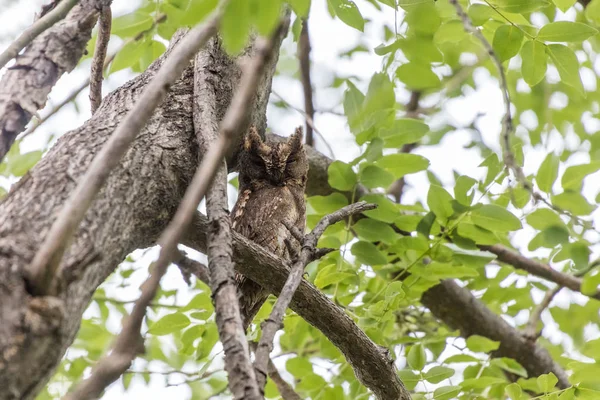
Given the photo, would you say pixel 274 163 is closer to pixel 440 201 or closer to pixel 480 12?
pixel 440 201

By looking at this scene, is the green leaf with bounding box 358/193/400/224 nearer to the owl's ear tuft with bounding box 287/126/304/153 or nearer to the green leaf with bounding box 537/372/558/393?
the owl's ear tuft with bounding box 287/126/304/153

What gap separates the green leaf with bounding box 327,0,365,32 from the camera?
2.19 meters

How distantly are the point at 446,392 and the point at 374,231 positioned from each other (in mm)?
726

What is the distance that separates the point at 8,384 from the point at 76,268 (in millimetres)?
241

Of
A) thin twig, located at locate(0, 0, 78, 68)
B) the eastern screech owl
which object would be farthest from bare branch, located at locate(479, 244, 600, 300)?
thin twig, located at locate(0, 0, 78, 68)

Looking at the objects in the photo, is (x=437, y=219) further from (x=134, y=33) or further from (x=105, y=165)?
(x=105, y=165)

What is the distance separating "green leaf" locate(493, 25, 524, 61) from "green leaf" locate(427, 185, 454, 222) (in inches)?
23.9

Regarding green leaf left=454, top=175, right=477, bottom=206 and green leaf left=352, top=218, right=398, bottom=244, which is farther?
green leaf left=352, top=218, right=398, bottom=244

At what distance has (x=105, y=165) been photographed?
1095 mm

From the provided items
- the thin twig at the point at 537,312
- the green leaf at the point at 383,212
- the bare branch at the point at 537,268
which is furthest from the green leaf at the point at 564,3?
the thin twig at the point at 537,312

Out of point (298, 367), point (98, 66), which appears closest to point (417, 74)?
point (98, 66)

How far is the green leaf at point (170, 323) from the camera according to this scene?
2619mm

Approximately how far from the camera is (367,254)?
2697 millimetres

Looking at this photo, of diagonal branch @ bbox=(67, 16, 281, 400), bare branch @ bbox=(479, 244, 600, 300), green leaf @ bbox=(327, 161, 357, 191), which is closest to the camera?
diagonal branch @ bbox=(67, 16, 281, 400)
